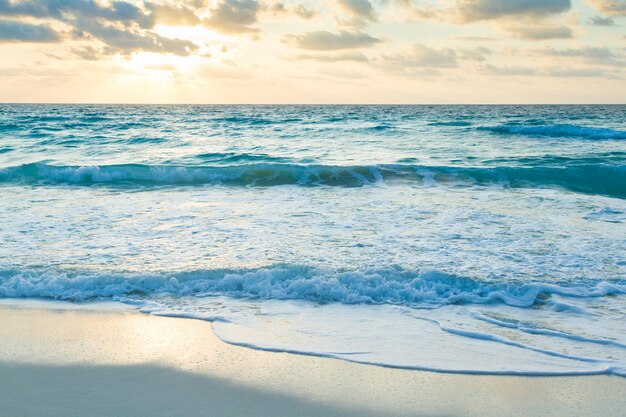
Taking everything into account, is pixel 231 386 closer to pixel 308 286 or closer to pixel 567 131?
pixel 308 286

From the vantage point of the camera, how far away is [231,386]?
13.5 ft

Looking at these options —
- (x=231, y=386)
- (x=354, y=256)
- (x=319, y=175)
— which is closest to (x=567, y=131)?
(x=319, y=175)

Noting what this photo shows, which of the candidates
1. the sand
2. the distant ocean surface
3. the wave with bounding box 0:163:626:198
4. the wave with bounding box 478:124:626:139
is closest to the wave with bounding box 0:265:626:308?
the distant ocean surface

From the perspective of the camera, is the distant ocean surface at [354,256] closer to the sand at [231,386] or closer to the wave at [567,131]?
the sand at [231,386]

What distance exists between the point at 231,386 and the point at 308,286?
2283 millimetres

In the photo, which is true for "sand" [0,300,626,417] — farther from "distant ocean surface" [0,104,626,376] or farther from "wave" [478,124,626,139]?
"wave" [478,124,626,139]

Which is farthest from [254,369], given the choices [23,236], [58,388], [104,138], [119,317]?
[104,138]

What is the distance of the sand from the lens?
3771 millimetres

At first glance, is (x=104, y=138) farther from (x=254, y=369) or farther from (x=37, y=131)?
(x=254, y=369)

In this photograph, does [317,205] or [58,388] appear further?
[317,205]

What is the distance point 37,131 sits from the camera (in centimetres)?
3378

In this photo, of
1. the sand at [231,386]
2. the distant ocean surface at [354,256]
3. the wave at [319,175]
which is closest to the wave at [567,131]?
the wave at [319,175]

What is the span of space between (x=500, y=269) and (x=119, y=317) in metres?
4.73

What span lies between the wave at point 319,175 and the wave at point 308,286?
919cm
